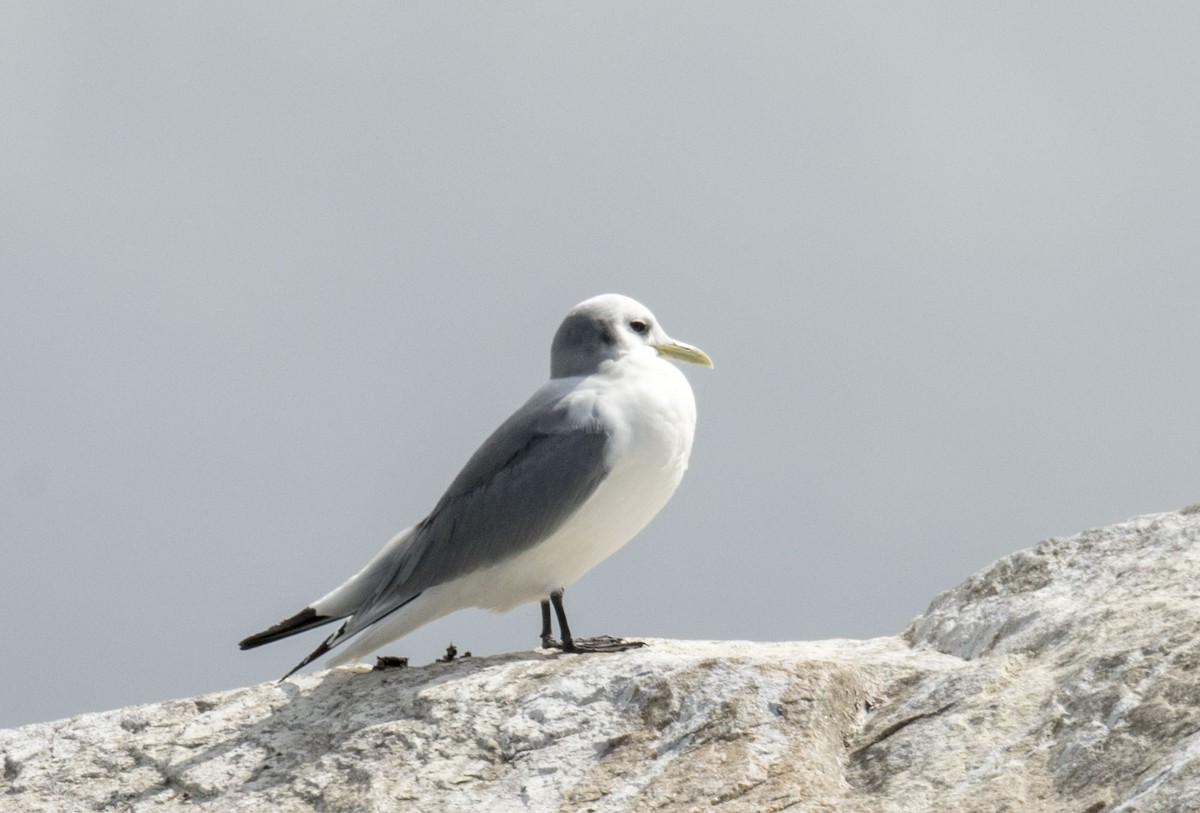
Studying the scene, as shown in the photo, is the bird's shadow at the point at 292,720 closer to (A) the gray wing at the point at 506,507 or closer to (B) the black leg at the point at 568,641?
(B) the black leg at the point at 568,641

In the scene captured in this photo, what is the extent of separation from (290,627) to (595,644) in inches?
69.4

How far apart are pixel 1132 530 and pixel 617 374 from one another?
311cm

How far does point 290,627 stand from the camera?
29.6 ft

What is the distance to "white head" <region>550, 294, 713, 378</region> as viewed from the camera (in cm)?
990

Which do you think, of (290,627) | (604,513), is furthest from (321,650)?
(604,513)

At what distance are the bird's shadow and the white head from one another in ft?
6.62

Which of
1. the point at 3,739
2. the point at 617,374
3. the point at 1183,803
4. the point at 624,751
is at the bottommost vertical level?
the point at 1183,803

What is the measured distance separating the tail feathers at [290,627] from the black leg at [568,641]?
4.03ft

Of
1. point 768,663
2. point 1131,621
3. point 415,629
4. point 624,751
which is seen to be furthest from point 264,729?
point 1131,621

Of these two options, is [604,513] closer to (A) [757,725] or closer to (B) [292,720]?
(B) [292,720]

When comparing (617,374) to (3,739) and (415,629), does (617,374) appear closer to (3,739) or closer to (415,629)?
(415,629)

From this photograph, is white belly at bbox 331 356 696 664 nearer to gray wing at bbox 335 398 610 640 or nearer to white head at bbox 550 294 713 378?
gray wing at bbox 335 398 610 640

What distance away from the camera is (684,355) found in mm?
10430

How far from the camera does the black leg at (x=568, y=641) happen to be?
28.1ft
